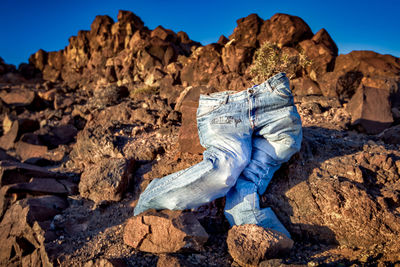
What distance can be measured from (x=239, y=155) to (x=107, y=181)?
230cm

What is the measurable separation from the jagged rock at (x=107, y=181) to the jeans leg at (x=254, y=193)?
1917mm

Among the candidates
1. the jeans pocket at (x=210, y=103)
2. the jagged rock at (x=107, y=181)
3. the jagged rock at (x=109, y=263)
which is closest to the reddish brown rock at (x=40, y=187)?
the jagged rock at (x=107, y=181)

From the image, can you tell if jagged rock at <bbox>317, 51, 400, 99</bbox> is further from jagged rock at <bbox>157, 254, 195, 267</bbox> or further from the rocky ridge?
jagged rock at <bbox>157, 254, 195, 267</bbox>

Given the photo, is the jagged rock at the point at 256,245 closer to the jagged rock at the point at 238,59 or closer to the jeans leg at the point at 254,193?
the jeans leg at the point at 254,193

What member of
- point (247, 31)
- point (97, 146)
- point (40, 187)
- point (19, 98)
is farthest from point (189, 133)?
point (19, 98)

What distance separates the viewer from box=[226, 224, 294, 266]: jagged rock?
203 centimetres

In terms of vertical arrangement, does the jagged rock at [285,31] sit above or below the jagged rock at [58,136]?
above

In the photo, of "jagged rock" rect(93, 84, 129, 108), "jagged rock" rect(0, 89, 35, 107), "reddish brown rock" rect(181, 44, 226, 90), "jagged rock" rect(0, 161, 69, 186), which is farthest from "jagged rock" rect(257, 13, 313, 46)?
"jagged rock" rect(0, 89, 35, 107)

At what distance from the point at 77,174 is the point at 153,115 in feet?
7.70

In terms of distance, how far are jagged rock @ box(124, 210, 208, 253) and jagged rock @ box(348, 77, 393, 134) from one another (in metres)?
4.29

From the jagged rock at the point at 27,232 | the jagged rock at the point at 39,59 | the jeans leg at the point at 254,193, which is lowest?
the jagged rock at the point at 27,232

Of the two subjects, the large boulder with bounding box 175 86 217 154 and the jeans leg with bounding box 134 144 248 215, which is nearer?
the jeans leg with bounding box 134 144 248 215

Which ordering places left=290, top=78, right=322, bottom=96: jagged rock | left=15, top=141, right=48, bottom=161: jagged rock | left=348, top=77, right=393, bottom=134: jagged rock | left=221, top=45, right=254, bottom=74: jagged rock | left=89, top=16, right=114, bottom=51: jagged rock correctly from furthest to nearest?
left=89, top=16, right=114, bottom=51: jagged rock → left=221, top=45, right=254, bottom=74: jagged rock → left=290, top=78, right=322, bottom=96: jagged rock → left=15, top=141, right=48, bottom=161: jagged rock → left=348, top=77, right=393, bottom=134: jagged rock

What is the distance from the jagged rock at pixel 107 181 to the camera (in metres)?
3.65
